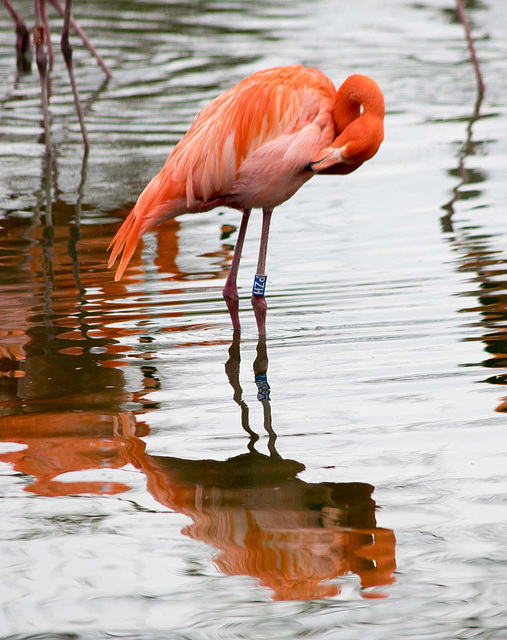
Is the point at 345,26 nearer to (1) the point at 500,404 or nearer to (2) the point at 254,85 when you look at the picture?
(2) the point at 254,85

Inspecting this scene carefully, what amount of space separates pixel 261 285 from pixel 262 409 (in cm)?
91

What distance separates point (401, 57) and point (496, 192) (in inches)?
182

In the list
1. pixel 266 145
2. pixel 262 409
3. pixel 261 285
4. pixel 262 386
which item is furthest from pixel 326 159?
pixel 262 409

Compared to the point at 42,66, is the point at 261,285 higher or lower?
lower

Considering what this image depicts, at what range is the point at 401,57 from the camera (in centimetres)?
1068

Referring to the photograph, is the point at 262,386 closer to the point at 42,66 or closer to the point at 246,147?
the point at 246,147

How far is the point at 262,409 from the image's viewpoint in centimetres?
362

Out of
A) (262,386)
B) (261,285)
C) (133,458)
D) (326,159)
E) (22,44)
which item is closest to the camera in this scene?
(133,458)

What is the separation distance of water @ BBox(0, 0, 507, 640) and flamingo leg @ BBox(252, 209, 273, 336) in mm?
82

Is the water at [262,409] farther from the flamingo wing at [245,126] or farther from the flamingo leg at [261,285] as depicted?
the flamingo wing at [245,126]

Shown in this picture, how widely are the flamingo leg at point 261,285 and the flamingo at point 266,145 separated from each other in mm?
96

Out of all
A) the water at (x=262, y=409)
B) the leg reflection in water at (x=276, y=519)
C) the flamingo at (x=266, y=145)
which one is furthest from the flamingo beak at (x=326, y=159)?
the leg reflection in water at (x=276, y=519)

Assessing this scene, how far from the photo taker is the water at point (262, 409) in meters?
2.49

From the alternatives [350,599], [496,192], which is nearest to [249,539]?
[350,599]
